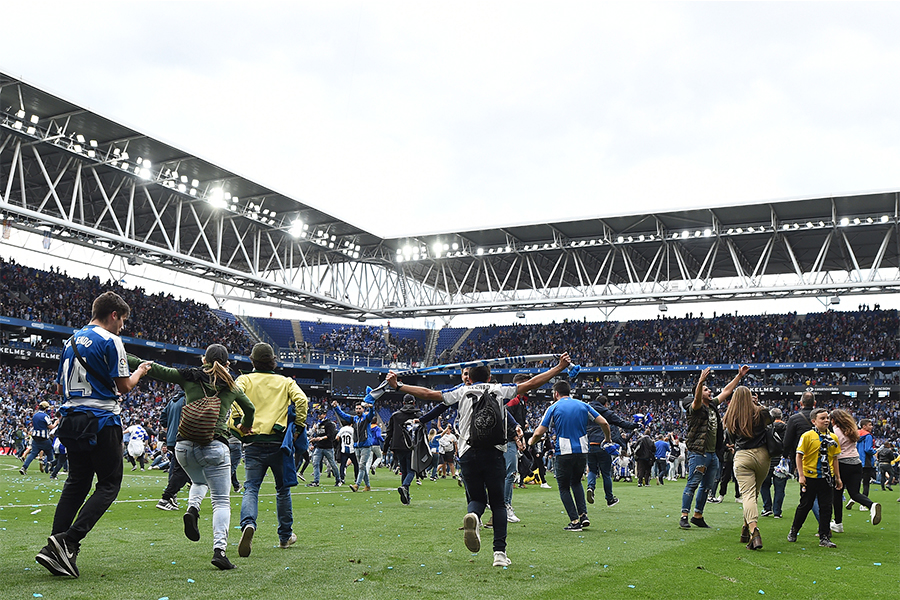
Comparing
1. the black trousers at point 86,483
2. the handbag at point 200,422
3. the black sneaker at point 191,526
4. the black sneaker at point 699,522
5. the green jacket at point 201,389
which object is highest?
the green jacket at point 201,389

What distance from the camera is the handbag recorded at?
6.19 metres

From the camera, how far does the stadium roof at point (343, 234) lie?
29188 millimetres

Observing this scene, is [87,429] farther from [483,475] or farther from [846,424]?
[846,424]

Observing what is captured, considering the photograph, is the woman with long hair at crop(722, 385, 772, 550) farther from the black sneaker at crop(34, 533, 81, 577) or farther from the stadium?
the black sneaker at crop(34, 533, 81, 577)

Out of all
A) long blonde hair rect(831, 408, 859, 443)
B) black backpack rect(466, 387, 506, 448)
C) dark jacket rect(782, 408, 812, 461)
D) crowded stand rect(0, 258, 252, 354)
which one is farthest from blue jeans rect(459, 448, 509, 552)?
crowded stand rect(0, 258, 252, 354)

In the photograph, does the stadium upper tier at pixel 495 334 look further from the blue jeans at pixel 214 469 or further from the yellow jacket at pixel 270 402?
the blue jeans at pixel 214 469

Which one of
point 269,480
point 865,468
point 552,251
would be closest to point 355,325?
point 552,251

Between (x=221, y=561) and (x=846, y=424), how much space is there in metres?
7.37

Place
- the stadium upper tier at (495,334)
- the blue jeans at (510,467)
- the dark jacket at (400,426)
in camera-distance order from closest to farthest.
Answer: the blue jeans at (510,467)
the dark jacket at (400,426)
the stadium upper tier at (495,334)

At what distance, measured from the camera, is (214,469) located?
244 inches

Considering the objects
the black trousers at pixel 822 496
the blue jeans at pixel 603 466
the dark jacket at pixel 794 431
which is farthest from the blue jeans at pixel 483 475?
the blue jeans at pixel 603 466

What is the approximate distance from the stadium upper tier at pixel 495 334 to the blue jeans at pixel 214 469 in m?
35.5

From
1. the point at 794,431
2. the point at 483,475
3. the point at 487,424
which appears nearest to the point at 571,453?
the point at 794,431

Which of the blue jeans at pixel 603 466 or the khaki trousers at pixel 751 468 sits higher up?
the khaki trousers at pixel 751 468
